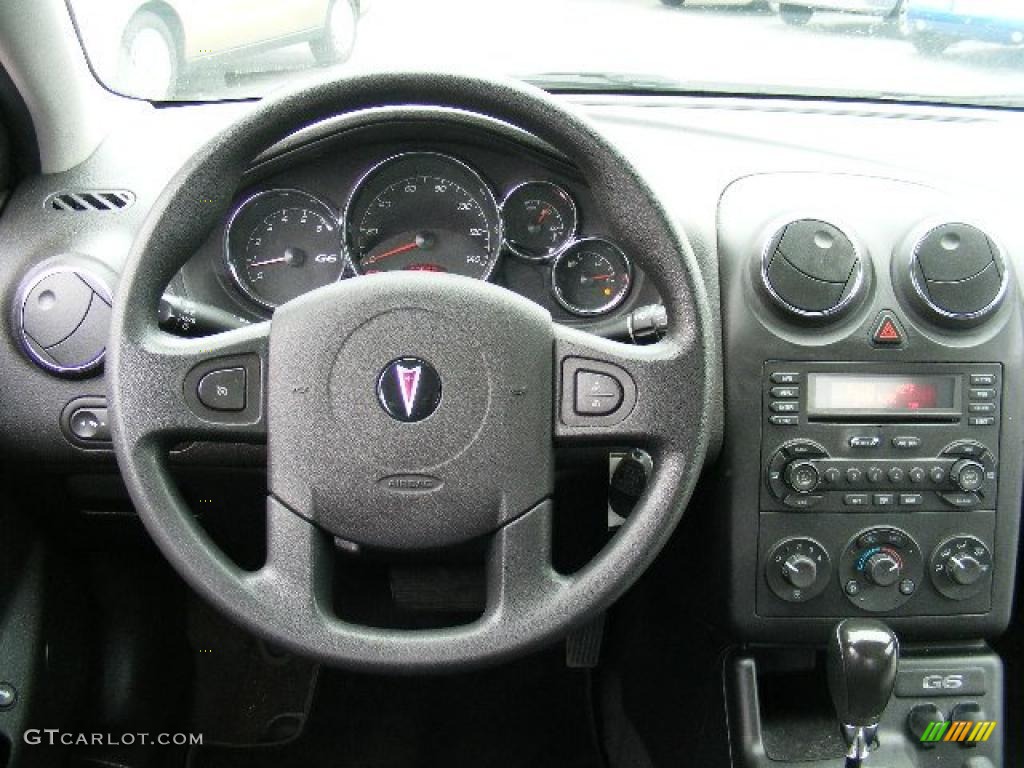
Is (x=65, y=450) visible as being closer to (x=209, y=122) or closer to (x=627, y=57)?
(x=209, y=122)

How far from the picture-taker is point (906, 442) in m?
1.54

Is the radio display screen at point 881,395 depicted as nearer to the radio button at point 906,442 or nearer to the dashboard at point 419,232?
the radio button at point 906,442

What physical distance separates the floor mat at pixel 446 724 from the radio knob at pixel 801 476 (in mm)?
928

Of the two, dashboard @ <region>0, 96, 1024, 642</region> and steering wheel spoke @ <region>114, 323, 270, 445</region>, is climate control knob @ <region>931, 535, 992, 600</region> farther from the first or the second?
steering wheel spoke @ <region>114, 323, 270, 445</region>

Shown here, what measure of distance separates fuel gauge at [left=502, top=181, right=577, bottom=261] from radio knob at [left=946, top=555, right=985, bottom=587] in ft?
2.33

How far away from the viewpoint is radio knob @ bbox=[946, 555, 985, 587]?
1.57 meters

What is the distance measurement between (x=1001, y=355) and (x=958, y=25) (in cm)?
71

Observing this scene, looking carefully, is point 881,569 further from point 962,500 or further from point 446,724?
point 446,724

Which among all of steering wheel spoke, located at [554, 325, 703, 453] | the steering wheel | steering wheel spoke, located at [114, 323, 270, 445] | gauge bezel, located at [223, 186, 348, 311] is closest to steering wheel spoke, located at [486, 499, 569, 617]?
the steering wheel

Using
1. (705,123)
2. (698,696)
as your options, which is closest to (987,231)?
(705,123)

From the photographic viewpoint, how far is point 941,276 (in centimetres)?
153

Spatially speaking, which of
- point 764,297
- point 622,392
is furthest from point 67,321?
point 764,297

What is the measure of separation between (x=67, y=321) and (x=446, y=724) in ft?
4.06

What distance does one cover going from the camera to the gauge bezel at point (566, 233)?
1.57 meters
